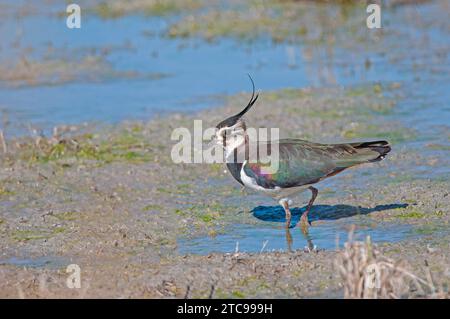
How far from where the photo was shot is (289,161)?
7094mm

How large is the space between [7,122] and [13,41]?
388cm

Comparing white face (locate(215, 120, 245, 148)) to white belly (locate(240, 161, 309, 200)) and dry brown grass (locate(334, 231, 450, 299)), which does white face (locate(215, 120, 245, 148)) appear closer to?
white belly (locate(240, 161, 309, 200))

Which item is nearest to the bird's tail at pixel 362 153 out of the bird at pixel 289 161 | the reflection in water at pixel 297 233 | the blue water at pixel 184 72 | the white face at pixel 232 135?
the bird at pixel 289 161

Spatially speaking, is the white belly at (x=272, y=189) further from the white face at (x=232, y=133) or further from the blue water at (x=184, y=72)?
the blue water at (x=184, y=72)

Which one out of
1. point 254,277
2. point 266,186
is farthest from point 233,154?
point 254,277

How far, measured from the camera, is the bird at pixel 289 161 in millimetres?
7070

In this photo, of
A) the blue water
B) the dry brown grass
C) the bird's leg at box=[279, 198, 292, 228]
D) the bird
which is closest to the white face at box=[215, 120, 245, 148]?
the bird

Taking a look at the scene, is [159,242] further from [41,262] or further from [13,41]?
[13,41]

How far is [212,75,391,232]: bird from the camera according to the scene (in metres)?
7.07

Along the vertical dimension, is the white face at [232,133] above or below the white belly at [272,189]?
above

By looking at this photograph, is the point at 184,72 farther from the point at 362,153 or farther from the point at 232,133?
the point at 362,153

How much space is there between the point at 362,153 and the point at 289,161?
57 cm

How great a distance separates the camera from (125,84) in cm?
1259

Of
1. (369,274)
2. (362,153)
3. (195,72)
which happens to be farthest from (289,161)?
(195,72)
